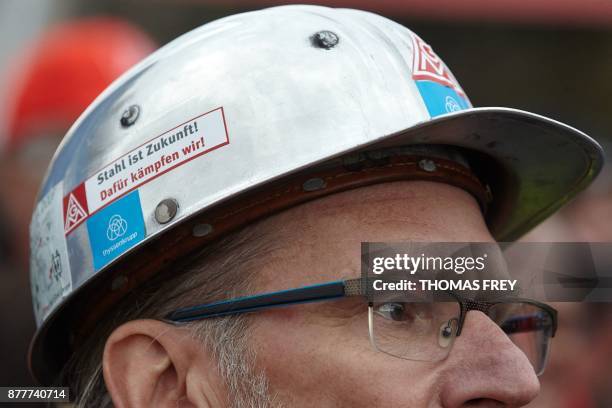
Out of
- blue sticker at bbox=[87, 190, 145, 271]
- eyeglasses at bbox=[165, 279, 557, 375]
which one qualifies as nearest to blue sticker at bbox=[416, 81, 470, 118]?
eyeglasses at bbox=[165, 279, 557, 375]

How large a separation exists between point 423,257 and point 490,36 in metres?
7.72

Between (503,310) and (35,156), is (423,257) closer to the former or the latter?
(503,310)

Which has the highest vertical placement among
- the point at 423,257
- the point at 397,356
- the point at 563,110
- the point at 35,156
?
the point at 563,110

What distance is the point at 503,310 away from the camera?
2.50 metres

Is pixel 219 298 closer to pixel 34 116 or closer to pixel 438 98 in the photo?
pixel 438 98

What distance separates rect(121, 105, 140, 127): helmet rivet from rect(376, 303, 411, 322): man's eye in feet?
2.40

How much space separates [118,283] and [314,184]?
0.55 metres

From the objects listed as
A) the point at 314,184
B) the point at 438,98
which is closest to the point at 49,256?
the point at 314,184

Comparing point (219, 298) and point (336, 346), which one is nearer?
point (336, 346)

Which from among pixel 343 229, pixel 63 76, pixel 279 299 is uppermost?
pixel 63 76

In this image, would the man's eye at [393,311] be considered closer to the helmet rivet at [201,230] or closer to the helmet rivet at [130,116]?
the helmet rivet at [201,230]

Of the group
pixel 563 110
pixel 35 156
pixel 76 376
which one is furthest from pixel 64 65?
pixel 563 110

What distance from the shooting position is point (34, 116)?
5359 millimetres

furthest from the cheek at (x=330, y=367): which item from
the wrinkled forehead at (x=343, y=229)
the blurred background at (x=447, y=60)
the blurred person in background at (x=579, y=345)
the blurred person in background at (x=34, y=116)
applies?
the blurred person in background at (x=34, y=116)
